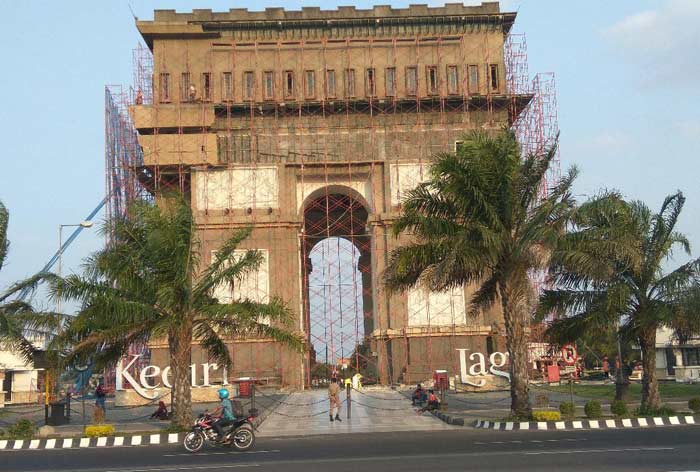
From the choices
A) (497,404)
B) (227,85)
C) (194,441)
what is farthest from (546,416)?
(227,85)

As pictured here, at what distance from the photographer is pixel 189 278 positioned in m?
22.8

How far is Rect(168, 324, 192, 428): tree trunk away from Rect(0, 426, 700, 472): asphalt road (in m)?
2.79

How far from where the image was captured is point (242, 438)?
18.8 meters

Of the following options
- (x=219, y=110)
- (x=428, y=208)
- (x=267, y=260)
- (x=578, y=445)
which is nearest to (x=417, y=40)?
(x=219, y=110)

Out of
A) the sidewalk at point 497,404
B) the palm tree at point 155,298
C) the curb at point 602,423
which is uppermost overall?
the palm tree at point 155,298

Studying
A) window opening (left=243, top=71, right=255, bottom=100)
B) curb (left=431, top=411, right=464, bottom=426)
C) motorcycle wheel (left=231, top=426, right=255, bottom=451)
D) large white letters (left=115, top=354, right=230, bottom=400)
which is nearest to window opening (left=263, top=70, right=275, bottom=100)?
window opening (left=243, top=71, right=255, bottom=100)

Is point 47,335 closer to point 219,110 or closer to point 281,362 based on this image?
point 281,362

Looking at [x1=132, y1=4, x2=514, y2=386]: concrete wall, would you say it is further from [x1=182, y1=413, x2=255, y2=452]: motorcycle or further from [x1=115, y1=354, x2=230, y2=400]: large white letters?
[x1=182, y1=413, x2=255, y2=452]: motorcycle

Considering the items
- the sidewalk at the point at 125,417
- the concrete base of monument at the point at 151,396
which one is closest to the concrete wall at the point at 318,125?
the concrete base of monument at the point at 151,396

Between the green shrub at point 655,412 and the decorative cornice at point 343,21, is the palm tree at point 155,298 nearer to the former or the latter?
the green shrub at point 655,412

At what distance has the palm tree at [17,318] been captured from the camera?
23281mm

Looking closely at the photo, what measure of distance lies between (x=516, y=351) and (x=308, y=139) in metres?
30.2

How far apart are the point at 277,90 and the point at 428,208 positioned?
2984 cm

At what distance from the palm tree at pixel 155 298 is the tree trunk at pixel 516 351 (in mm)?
5776
